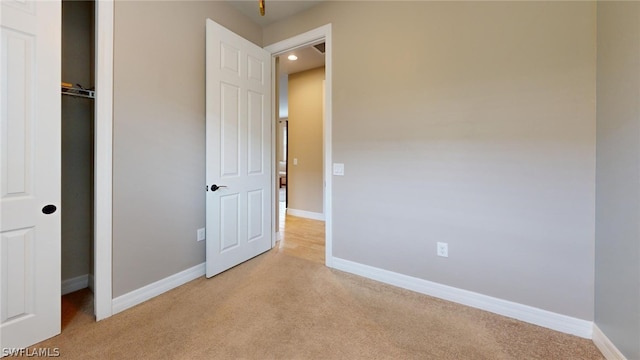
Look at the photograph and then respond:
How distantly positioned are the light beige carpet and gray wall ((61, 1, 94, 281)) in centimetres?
37

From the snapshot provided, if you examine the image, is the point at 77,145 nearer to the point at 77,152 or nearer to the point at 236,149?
the point at 77,152

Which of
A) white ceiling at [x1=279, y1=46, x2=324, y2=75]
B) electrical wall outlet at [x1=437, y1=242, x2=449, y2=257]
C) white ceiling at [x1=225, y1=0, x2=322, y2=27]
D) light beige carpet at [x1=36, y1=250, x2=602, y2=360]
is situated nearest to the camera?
light beige carpet at [x1=36, y1=250, x2=602, y2=360]

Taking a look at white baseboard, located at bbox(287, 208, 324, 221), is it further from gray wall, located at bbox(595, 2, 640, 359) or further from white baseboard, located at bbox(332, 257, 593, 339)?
gray wall, located at bbox(595, 2, 640, 359)

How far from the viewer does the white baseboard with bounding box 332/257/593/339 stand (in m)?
1.68

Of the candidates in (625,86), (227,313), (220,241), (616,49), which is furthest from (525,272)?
(220,241)

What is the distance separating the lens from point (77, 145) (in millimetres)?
2141

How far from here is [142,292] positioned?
2012 millimetres

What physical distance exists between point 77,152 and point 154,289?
4.33 feet

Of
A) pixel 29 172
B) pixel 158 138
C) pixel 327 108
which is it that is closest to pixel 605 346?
pixel 327 108

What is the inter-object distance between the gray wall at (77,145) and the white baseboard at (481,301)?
2.39 meters

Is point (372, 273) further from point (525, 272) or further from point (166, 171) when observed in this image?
point (166, 171)

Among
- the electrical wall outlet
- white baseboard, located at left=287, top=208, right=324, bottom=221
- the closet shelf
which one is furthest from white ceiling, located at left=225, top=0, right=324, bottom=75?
white baseboard, located at left=287, top=208, right=324, bottom=221

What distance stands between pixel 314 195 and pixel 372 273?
8.81 feet

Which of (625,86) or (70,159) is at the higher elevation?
(625,86)
